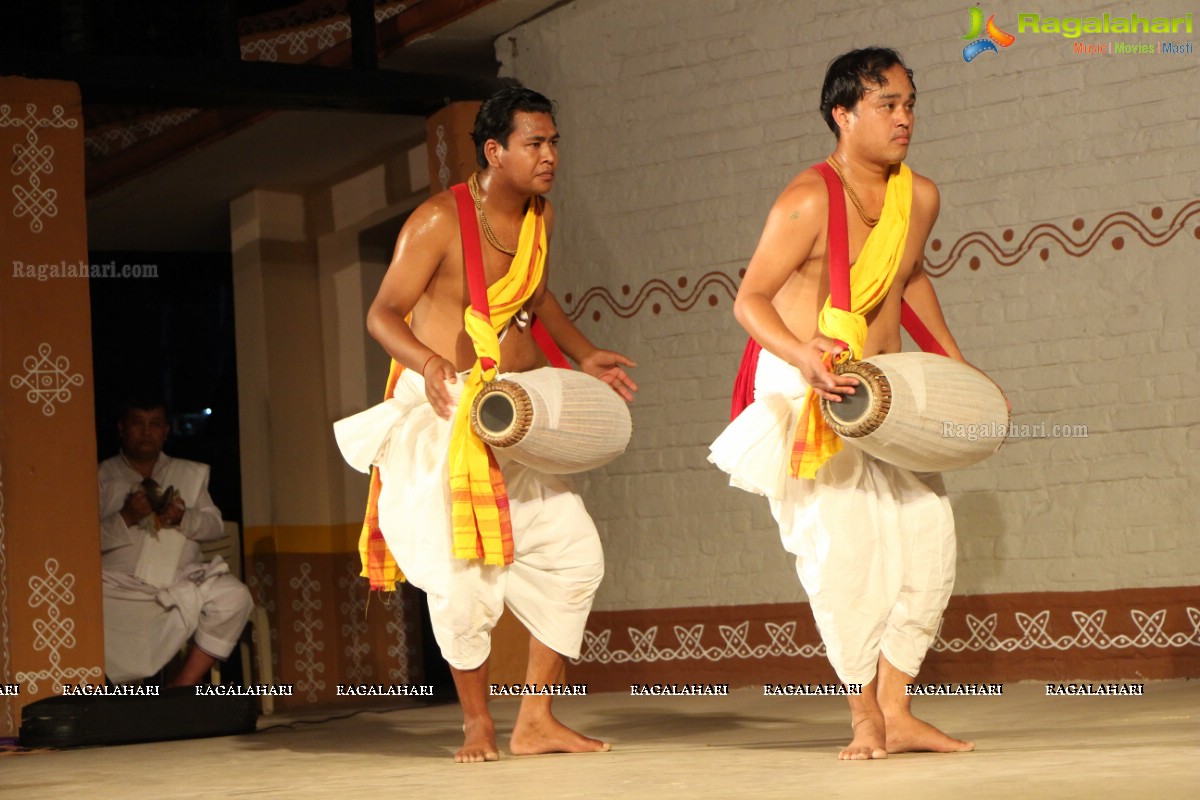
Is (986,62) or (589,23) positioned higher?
(589,23)

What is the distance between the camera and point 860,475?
3572 mm

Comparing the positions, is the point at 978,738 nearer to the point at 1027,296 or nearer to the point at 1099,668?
the point at 1099,668

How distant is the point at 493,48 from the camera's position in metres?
6.89

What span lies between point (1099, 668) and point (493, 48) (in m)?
3.54

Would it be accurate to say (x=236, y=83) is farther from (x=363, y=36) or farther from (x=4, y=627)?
(x=4, y=627)

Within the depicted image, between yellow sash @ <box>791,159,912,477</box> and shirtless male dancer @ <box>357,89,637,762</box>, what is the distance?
0.74 metres

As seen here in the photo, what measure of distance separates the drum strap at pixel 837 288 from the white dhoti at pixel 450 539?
59cm

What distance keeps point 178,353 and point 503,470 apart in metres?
5.54

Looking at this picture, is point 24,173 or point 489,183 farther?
point 24,173

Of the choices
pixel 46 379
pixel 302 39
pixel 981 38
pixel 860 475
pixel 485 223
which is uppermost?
pixel 302 39

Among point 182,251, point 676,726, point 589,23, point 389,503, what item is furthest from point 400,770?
point 182,251

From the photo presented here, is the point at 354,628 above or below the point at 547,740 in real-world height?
above

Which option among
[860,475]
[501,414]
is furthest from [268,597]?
[860,475]

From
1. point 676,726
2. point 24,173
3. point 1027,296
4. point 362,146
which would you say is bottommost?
point 676,726
